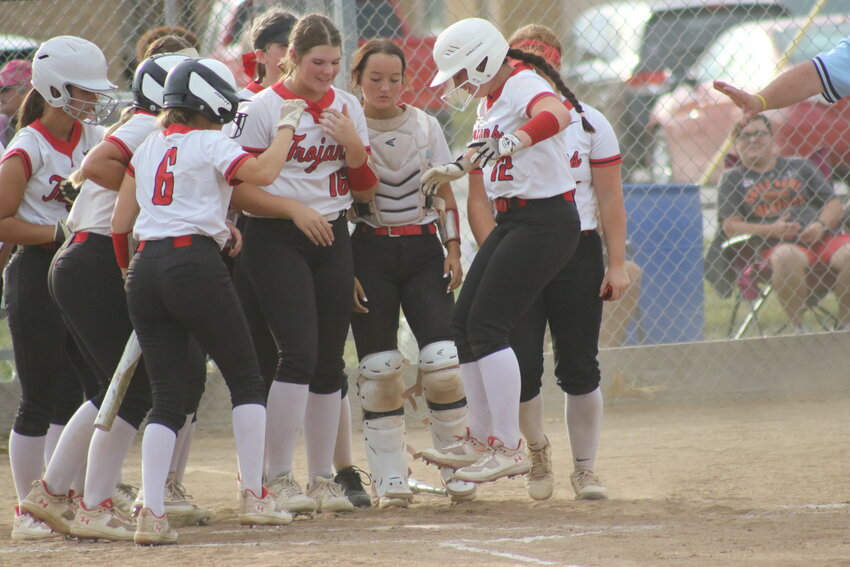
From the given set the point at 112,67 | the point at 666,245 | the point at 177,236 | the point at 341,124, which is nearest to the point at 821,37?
the point at 666,245

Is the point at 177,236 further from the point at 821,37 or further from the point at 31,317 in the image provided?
the point at 821,37

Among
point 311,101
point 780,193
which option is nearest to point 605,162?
point 311,101

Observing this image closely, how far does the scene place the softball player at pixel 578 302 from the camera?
4.61 meters

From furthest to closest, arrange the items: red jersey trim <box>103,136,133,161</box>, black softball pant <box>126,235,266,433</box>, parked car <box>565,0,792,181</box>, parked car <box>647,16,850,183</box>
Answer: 1. parked car <box>565,0,792,181</box>
2. parked car <box>647,16,850,183</box>
3. red jersey trim <box>103,136,133,161</box>
4. black softball pant <box>126,235,266,433</box>

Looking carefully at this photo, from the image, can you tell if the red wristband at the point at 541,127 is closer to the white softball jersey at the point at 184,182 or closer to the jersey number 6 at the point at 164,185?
the white softball jersey at the point at 184,182

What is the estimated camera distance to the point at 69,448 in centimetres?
410

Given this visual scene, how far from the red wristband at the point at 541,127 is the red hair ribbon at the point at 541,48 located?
661 mm

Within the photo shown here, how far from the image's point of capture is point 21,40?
24.1 feet

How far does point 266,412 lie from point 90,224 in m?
0.94

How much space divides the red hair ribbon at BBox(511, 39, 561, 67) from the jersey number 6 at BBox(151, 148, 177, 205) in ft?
5.43

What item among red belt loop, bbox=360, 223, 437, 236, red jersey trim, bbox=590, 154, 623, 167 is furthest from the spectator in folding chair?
red belt loop, bbox=360, 223, 437, 236

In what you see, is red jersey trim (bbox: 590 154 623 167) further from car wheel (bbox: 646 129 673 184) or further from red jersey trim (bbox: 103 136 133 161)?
car wheel (bbox: 646 129 673 184)

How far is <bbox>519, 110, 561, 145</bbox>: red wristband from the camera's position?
406cm

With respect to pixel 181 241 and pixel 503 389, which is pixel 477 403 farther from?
pixel 181 241
